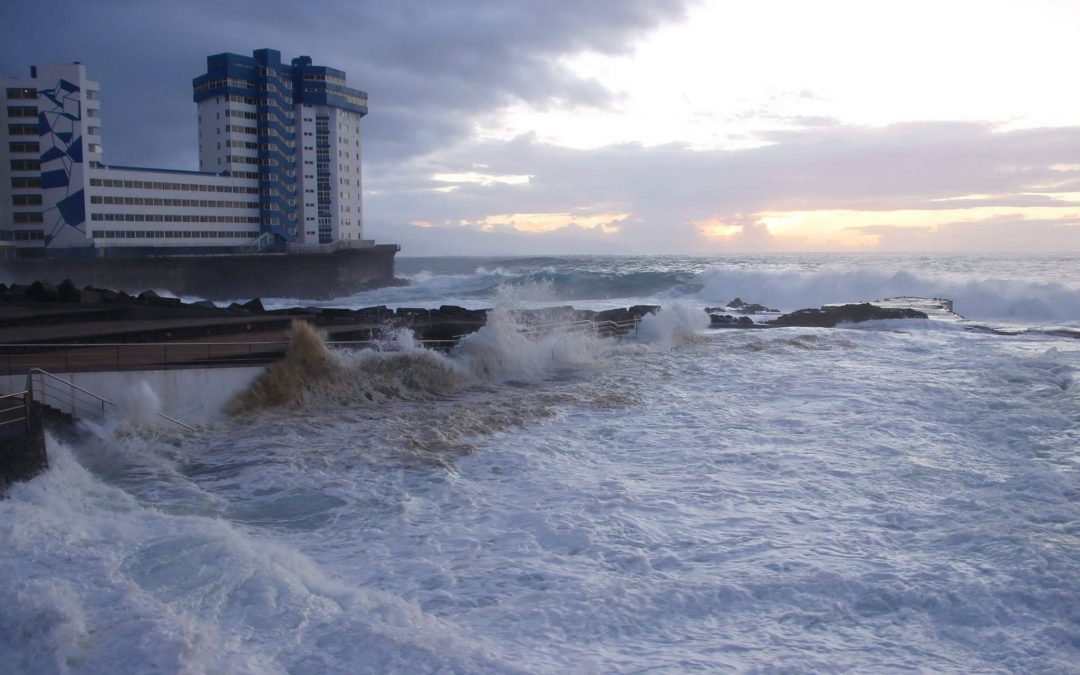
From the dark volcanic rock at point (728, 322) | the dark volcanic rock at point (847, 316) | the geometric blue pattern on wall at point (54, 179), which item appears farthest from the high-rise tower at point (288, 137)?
the dark volcanic rock at point (847, 316)

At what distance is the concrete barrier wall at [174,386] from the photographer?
10953 mm

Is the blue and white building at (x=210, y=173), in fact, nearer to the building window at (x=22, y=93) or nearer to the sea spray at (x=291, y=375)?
the building window at (x=22, y=93)

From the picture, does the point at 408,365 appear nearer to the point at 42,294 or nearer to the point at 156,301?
the point at 156,301

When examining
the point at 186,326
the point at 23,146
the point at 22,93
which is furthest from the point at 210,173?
the point at 186,326

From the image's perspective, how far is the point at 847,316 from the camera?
91.6ft

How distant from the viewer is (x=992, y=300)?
3650 cm

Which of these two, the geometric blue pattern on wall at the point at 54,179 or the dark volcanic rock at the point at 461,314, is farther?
the geometric blue pattern on wall at the point at 54,179

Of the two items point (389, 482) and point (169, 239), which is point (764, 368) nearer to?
point (389, 482)

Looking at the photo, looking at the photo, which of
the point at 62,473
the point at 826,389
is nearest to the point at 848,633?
the point at 62,473

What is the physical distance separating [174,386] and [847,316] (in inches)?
916

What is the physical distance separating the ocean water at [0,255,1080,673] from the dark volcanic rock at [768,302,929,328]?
1312cm

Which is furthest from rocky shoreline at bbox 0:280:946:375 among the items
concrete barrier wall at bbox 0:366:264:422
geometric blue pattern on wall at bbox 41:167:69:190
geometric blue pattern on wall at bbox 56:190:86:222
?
geometric blue pattern on wall at bbox 41:167:69:190

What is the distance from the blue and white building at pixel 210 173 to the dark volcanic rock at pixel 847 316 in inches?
1191

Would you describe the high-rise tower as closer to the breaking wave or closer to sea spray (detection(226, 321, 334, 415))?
the breaking wave
